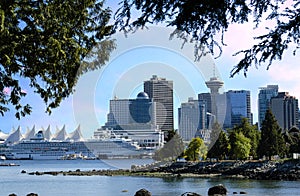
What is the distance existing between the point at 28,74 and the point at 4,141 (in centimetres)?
11758

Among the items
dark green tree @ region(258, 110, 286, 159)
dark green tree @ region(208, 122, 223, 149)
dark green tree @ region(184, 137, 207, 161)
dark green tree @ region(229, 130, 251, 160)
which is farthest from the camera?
dark green tree @ region(184, 137, 207, 161)

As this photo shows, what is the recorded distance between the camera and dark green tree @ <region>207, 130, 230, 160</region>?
5066 cm

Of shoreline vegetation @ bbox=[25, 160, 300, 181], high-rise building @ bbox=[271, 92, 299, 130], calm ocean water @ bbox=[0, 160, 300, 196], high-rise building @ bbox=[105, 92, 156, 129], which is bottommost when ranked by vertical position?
calm ocean water @ bbox=[0, 160, 300, 196]

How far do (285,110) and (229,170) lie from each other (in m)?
63.3

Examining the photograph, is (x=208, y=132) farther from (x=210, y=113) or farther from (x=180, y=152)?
(x=210, y=113)

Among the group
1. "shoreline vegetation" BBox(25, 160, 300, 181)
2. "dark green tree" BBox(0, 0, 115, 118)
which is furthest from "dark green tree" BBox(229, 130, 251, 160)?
"dark green tree" BBox(0, 0, 115, 118)

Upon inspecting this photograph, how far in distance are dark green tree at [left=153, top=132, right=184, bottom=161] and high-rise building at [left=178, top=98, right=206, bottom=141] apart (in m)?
0.74

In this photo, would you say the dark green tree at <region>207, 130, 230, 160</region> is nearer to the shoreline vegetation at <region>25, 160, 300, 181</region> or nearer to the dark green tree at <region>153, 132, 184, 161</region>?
the shoreline vegetation at <region>25, 160, 300, 181</region>

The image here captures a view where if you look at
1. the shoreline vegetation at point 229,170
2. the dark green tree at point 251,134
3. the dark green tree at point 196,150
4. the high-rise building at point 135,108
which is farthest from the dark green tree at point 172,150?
the dark green tree at point 251,134

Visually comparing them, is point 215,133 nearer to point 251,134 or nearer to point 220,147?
point 220,147

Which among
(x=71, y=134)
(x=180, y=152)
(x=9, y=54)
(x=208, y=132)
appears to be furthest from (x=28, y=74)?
(x=71, y=134)

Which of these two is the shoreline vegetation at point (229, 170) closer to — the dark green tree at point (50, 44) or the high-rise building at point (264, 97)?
the dark green tree at point (50, 44)

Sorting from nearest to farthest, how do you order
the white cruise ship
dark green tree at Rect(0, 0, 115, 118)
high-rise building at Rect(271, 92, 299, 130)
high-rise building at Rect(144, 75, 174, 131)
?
1. dark green tree at Rect(0, 0, 115, 118)
2. high-rise building at Rect(144, 75, 174, 131)
3. high-rise building at Rect(271, 92, 299, 130)
4. the white cruise ship

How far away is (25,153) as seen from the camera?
4311 inches
